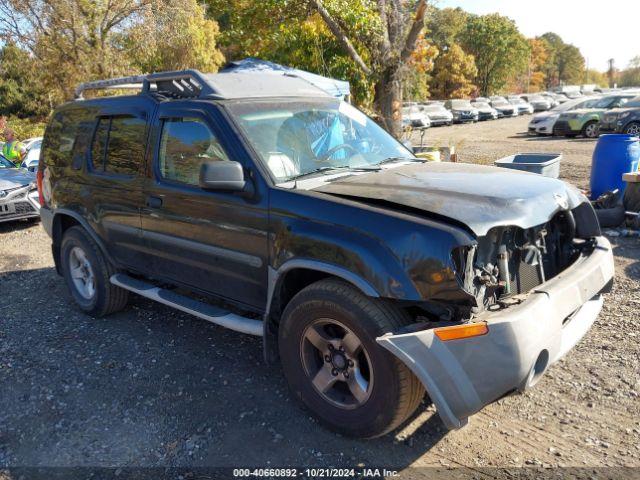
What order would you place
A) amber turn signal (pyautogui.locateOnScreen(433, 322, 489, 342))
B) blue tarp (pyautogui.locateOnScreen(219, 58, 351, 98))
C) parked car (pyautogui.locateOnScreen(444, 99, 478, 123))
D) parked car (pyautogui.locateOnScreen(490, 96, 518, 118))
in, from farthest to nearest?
parked car (pyautogui.locateOnScreen(490, 96, 518, 118)) < parked car (pyautogui.locateOnScreen(444, 99, 478, 123)) < blue tarp (pyautogui.locateOnScreen(219, 58, 351, 98)) < amber turn signal (pyautogui.locateOnScreen(433, 322, 489, 342))

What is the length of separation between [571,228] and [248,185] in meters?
2.25

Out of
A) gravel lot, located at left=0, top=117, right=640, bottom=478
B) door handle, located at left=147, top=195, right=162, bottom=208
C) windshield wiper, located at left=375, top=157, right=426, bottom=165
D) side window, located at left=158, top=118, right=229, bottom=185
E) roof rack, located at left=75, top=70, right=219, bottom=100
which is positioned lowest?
gravel lot, located at left=0, top=117, right=640, bottom=478

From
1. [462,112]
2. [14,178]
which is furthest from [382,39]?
[462,112]

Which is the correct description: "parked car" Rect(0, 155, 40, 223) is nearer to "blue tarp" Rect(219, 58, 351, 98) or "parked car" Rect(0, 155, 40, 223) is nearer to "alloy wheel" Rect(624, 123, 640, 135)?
"blue tarp" Rect(219, 58, 351, 98)

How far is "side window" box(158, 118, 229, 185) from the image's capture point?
383 centimetres

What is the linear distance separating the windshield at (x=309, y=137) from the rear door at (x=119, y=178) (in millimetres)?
1077

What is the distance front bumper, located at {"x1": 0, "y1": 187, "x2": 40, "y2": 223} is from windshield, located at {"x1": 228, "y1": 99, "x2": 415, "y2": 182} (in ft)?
21.6

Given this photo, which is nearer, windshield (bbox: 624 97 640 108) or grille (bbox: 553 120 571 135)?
windshield (bbox: 624 97 640 108)

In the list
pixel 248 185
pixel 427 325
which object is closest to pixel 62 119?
pixel 248 185

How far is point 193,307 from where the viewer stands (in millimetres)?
4047

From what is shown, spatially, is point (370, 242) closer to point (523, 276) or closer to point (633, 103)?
point (523, 276)

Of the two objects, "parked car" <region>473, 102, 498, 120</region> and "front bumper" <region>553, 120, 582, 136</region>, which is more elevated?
"parked car" <region>473, 102, 498, 120</region>

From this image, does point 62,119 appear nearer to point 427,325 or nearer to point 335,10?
point 427,325

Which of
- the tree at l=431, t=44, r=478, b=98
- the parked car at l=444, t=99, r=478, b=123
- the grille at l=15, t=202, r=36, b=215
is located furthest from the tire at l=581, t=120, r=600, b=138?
the tree at l=431, t=44, r=478, b=98
